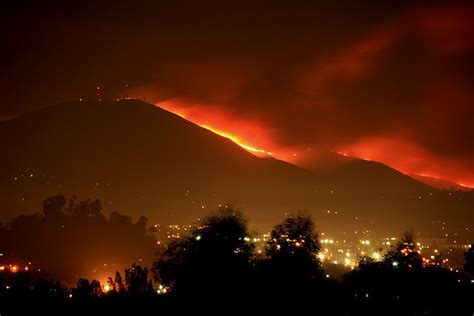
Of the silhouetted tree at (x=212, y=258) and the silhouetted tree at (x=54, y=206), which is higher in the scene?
the silhouetted tree at (x=54, y=206)

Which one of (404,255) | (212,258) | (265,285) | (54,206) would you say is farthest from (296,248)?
(54,206)

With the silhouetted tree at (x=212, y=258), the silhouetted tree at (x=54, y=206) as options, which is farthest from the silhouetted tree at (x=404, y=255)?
the silhouetted tree at (x=54, y=206)

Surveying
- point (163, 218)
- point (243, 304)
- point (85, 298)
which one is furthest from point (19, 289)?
point (163, 218)

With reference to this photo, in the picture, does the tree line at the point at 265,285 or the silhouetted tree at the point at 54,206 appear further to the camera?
the silhouetted tree at the point at 54,206

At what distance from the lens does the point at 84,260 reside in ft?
364

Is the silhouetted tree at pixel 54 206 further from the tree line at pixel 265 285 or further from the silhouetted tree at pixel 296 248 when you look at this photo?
the silhouetted tree at pixel 296 248

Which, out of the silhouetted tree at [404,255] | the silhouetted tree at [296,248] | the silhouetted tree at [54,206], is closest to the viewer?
the silhouetted tree at [296,248]

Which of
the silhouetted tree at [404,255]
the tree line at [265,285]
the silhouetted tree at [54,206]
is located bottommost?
the tree line at [265,285]

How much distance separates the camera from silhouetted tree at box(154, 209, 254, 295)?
2328 centimetres

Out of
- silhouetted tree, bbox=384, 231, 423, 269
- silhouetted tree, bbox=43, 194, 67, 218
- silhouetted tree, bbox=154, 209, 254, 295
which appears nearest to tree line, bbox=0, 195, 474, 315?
silhouetted tree, bbox=154, 209, 254, 295

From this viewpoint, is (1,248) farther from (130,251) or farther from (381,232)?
(381,232)

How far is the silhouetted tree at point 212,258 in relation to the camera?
23281 mm

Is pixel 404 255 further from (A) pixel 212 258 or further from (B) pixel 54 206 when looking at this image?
(B) pixel 54 206

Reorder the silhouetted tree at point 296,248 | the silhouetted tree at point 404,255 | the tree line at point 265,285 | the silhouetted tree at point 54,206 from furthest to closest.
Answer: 1. the silhouetted tree at point 54,206
2. the silhouetted tree at point 404,255
3. the silhouetted tree at point 296,248
4. the tree line at point 265,285
